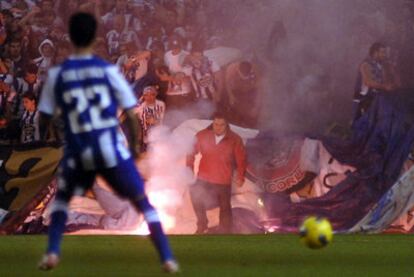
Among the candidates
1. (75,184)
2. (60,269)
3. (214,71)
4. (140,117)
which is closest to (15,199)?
(140,117)

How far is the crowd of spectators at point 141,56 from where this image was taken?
48.2 ft

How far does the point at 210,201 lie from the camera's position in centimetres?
1443

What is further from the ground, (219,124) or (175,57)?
(175,57)

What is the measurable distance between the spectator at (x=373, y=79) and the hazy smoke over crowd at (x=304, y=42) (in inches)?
5.8

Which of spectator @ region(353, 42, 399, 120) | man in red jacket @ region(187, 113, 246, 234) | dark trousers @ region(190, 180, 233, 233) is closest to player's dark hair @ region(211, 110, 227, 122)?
man in red jacket @ region(187, 113, 246, 234)

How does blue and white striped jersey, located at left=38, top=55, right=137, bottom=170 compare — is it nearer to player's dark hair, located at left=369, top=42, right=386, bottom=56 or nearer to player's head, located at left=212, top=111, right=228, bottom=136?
player's head, located at left=212, top=111, right=228, bottom=136

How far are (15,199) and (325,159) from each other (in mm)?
4384

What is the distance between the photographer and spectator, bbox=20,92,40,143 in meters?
14.8

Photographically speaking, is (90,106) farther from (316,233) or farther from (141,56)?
(141,56)

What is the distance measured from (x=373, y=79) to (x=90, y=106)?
8868 mm

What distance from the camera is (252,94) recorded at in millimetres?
14914

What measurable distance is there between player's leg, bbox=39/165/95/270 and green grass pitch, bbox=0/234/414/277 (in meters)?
1.63

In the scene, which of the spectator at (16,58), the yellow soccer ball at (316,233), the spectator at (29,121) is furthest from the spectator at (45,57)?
the yellow soccer ball at (316,233)

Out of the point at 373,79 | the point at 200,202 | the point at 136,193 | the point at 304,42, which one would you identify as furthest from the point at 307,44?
the point at 136,193
